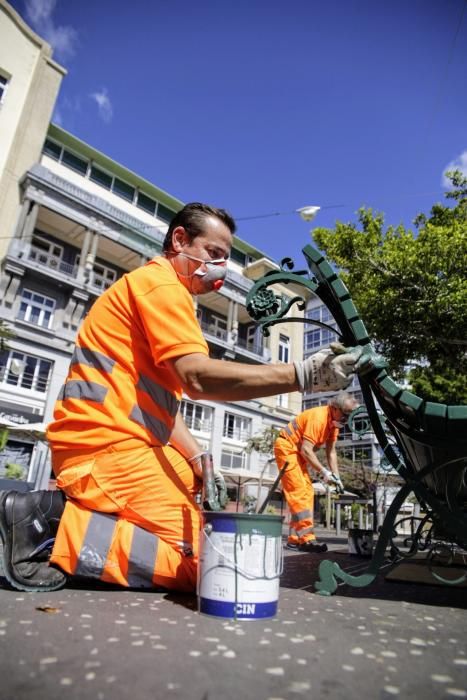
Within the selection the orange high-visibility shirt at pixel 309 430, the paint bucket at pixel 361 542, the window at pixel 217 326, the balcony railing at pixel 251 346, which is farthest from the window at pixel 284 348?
the paint bucket at pixel 361 542

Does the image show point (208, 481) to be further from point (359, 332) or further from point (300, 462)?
point (300, 462)

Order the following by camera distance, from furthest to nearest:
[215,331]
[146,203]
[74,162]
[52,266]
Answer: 1. [215,331]
2. [146,203]
3. [74,162]
4. [52,266]

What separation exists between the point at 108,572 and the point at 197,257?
4.68ft

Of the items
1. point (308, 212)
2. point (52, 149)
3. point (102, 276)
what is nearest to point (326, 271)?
point (308, 212)

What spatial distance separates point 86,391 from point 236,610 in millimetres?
983

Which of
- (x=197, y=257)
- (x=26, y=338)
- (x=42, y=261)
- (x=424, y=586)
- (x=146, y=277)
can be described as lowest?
(x=424, y=586)

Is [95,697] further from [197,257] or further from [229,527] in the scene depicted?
[197,257]

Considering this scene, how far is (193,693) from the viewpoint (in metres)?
0.82

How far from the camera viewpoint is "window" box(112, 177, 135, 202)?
27038 mm

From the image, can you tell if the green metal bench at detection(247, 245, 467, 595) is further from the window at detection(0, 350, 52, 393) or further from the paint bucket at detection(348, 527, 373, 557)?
the window at detection(0, 350, 52, 393)

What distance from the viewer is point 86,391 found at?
1795 mm

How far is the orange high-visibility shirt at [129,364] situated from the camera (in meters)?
1.71

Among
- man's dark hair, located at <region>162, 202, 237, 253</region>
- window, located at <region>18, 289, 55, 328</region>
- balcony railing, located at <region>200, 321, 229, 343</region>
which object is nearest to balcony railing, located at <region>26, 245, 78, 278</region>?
window, located at <region>18, 289, 55, 328</region>

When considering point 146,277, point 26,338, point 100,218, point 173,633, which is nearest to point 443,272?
point 146,277
